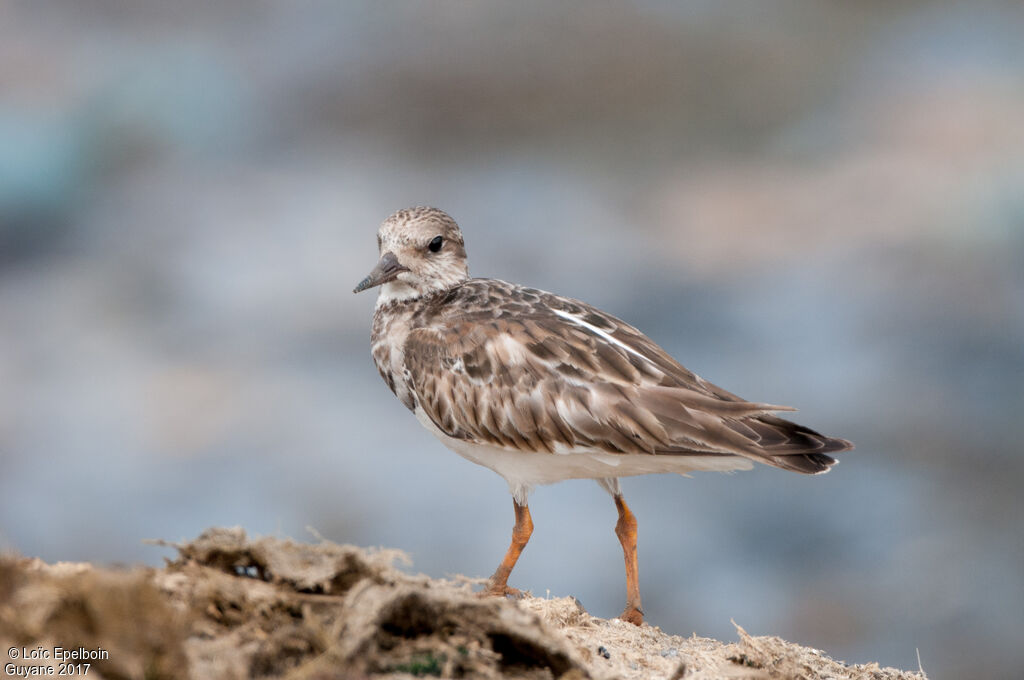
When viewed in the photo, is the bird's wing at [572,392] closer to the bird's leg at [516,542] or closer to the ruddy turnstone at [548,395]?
the ruddy turnstone at [548,395]

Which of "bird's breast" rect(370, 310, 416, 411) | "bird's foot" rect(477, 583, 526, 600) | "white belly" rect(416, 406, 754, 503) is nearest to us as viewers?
"white belly" rect(416, 406, 754, 503)

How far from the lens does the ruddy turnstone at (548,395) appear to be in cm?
695

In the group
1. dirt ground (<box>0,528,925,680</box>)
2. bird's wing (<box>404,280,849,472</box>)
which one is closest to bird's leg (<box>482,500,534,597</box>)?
bird's wing (<box>404,280,849,472</box>)

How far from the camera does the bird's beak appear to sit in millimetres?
8312

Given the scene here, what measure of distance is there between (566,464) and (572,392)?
53 cm

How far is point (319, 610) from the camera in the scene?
401cm

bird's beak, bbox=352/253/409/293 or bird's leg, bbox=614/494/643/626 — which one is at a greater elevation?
bird's beak, bbox=352/253/409/293

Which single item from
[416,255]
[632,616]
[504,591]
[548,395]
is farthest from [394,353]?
[632,616]

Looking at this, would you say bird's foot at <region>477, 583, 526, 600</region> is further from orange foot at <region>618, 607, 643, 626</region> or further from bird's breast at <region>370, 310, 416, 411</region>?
bird's breast at <region>370, 310, 416, 411</region>

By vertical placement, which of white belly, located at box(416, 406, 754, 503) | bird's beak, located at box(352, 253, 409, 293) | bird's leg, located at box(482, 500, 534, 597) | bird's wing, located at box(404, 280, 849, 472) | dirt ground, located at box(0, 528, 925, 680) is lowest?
dirt ground, located at box(0, 528, 925, 680)

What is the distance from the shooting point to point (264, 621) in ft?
12.9

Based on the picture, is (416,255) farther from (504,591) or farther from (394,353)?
(504,591)

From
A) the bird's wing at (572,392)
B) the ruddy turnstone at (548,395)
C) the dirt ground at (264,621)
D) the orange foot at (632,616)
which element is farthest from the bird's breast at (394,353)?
the dirt ground at (264,621)

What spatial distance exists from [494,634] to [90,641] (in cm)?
146
